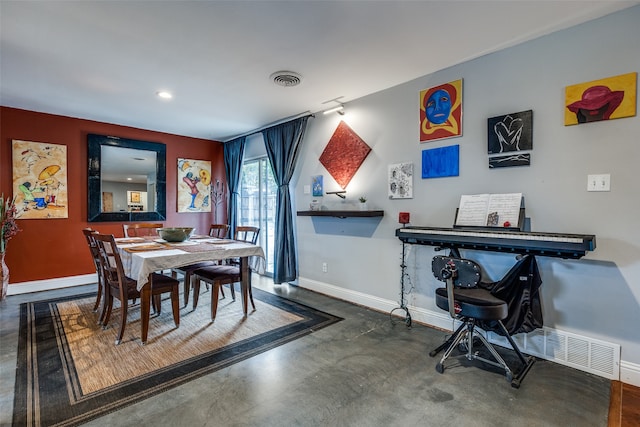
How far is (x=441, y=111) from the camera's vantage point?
2.89 m

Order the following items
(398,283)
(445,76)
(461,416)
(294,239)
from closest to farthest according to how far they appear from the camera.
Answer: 1. (461,416)
2. (445,76)
3. (398,283)
4. (294,239)

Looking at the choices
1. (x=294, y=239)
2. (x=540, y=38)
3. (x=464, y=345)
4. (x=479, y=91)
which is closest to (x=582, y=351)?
(x=464, y=345)

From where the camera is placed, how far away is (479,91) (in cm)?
267

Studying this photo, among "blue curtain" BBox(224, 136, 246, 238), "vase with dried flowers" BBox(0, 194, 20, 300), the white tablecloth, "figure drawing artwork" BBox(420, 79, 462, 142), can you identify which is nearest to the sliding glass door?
"blue curtain" BBox(224, 136, 246, 238)

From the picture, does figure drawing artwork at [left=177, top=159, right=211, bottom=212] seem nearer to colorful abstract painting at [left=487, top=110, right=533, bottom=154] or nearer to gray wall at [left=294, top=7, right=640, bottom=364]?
gray wall at [left=294, top=7, right=640, bottom=364]

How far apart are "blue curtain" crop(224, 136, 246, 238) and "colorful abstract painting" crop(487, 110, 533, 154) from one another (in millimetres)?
4038

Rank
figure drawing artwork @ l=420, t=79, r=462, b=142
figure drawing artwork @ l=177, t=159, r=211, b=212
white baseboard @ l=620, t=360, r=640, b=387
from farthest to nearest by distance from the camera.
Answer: figure drawing artwork @ l=177, t=159, r=211, b=212
figure drawing artwork @ l=420, t=79, r=462, b=142
white baseboard @ l=620, t=360, r=640, b=387

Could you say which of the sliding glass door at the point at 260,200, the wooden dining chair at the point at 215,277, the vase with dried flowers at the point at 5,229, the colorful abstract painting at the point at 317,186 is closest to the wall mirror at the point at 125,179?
the vase with dried flowers at the point at 5,229

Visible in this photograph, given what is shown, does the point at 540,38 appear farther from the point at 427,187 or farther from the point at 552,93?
the point at 427,187

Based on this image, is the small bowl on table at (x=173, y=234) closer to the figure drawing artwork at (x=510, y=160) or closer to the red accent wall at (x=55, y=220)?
the red accent wall at (x=55, y=220)

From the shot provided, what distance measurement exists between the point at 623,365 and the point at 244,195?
16.7 feet

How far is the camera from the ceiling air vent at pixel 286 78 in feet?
9.67

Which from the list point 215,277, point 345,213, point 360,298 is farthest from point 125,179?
point 360,298

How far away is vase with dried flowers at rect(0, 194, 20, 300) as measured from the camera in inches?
147
